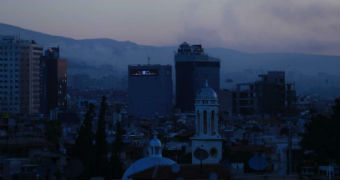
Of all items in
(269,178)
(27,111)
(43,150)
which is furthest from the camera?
(27,111)

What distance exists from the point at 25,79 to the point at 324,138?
136006mm

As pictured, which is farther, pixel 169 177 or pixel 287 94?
pixel 287 94

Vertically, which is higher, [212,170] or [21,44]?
[21,44]

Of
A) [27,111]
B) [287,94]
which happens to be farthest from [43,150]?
[287,94]

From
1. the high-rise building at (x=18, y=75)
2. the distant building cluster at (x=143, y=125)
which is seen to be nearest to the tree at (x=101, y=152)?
the distant building cluster at (x=143, y=125)

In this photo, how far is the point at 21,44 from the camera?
162000 millimetres

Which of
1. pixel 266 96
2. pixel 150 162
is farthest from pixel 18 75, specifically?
pixel 150 162

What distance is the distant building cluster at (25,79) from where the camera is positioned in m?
160

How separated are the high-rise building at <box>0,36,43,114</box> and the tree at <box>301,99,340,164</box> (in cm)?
12880

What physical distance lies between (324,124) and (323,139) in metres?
0.62

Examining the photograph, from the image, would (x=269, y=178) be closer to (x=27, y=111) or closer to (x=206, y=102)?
(x=206, y=102)

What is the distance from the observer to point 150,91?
197125mm

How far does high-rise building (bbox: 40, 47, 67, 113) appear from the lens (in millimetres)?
173250

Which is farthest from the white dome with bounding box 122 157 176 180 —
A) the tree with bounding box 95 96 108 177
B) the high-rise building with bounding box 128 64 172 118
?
the high-rise building with bounding box 128 64 172 118
